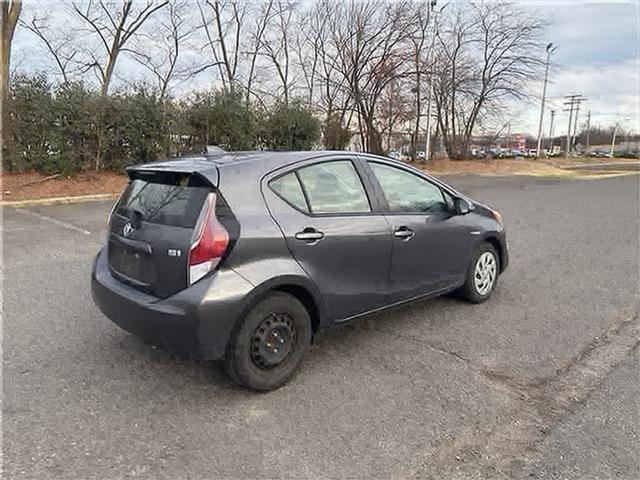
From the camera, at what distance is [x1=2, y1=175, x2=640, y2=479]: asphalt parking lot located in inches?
87.4

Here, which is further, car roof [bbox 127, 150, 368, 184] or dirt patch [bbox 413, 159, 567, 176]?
dirt patch [bbox 413, 159, 567, 176]

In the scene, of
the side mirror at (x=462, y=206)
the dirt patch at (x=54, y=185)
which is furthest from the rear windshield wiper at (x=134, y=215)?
the dirt patch at (x=54, y=185)

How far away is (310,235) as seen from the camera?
296cm

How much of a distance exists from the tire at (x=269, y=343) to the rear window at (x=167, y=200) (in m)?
0.69

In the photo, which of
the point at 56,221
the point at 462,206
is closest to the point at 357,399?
the point at 462,206

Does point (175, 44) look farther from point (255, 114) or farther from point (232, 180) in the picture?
point (232, 180)

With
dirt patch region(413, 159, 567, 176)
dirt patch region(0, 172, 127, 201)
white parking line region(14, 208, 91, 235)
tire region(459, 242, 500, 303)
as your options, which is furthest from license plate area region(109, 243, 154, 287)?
dirt patch region(413, 159, 567, 176)

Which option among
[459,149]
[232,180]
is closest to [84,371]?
[232,180]

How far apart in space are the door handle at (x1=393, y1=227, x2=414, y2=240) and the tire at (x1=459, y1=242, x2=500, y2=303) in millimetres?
1019

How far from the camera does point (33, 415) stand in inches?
99.1

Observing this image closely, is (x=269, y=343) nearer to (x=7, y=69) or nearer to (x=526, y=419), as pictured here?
(x=526, y=419)

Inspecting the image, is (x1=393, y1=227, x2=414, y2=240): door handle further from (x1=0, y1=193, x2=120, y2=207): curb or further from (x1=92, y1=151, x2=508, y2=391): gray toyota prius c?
(x1=0, y1=193, x2=120, y2=207): curb

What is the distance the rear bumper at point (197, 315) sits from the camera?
2.53 meters

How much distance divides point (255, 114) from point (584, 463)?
14664mm
